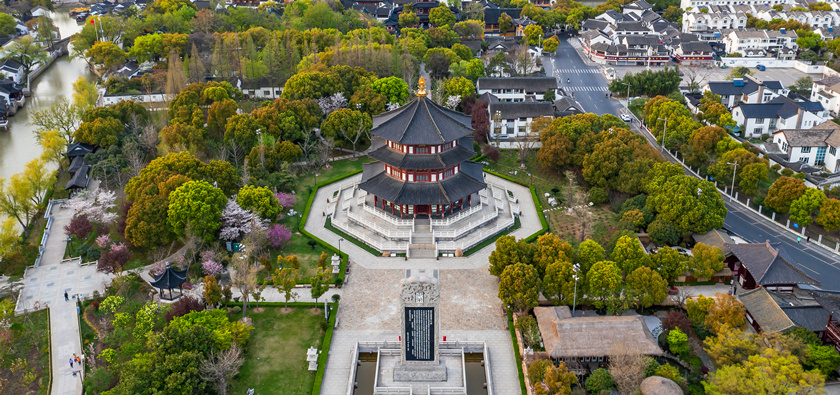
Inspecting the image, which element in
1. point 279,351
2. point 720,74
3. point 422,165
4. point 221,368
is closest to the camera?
point 221,368

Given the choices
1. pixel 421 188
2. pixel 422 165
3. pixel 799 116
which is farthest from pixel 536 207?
pixel 799 116

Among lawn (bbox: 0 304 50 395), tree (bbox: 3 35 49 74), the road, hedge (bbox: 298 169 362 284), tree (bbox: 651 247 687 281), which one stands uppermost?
tree (bbox: 3 35 49 74)

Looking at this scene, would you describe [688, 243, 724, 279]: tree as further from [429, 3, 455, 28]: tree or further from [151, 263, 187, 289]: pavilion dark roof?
[429, 3, 455, 28]: tree

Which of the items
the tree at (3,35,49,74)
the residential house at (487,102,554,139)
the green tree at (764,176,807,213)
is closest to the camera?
the green tree at (764,176,807,213)

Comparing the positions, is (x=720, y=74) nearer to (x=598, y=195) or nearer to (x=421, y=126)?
(x=598, y=195)

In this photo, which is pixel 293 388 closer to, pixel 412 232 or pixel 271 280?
pixel 271 280

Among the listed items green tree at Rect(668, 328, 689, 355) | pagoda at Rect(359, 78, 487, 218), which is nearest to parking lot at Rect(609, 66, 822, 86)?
pagoda at Rect(359, 78, 487, 218)

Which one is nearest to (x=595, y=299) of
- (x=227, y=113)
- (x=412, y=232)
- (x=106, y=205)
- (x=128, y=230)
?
(x=412, y=232)
